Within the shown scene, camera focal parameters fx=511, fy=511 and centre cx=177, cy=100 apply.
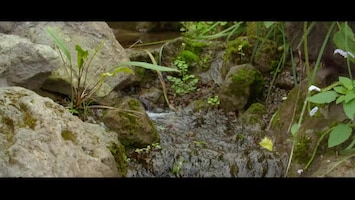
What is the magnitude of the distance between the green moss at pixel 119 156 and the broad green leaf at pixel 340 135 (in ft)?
3.77

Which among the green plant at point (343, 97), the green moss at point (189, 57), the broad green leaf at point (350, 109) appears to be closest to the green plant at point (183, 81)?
the green moss at point (189, 57)

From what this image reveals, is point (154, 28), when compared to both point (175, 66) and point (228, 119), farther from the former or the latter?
point (228, 119)

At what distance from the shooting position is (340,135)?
7.73 ft

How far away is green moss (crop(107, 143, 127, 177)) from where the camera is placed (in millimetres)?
2853

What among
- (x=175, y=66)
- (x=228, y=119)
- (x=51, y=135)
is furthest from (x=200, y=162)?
(x=175, y=66)

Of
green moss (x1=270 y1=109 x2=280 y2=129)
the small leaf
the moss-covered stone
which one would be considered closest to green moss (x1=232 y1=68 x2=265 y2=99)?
green moss (x1=270 y1=109 x2=280 y2=129)

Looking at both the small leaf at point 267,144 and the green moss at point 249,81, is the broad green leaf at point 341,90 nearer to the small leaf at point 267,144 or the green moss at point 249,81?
the small leaf at point 267,144

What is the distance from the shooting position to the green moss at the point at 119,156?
2853 millimetres

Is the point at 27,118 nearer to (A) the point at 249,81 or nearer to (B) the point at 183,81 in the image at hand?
(A) the point at 249,81

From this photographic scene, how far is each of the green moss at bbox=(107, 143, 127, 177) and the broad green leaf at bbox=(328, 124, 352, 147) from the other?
1.15 m

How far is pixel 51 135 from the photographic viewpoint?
7.63 feet

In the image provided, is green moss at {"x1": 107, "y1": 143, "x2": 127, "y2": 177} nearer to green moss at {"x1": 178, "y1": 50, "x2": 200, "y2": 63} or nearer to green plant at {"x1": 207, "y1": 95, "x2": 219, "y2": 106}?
green plant at {"x1": 207, "y1": 95, "x2": 219, "y2": 106}

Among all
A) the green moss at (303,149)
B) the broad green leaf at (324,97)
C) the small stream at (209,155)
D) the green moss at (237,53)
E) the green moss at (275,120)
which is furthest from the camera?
the green moss at (237,53)

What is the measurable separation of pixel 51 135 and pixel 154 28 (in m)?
4.22
